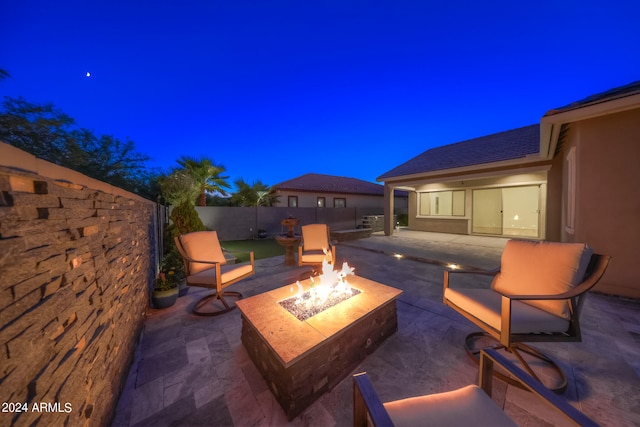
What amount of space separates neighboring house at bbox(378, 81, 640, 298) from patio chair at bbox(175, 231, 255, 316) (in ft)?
20.2

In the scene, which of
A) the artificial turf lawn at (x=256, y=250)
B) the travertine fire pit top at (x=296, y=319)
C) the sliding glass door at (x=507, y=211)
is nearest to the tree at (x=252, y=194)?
the artificial turf lawn at (x=256, y=250)

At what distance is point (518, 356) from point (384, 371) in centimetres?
123

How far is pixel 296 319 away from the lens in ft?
7.15

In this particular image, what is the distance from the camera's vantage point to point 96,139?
6.80 meters

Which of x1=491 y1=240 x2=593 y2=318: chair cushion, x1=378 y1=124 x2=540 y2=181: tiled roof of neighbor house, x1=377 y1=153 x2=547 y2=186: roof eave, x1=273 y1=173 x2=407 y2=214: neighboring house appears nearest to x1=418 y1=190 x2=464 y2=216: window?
x1=378 y1=124 x2=540 y2=181: tiled roof of neighbor house

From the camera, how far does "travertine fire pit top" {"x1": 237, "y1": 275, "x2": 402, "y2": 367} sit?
1.78 metres

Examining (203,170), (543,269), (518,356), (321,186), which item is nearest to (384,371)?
(518,356)

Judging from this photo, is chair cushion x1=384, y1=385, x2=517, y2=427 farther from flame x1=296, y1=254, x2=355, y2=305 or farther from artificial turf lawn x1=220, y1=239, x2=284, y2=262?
artificial turf lawn x1=220, y1=239, x2=284, y2=262

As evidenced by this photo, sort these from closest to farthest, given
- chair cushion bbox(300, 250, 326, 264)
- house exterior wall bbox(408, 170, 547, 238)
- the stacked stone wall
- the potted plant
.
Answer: the stacked stone wall, the potted plant, chair cushion bbox(300, 250, 326, 264), house exterior wall bbox(408, 170, 547, 238)

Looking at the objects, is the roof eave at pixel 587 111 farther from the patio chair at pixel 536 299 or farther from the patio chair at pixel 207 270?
the patio chair at pixel 207 270

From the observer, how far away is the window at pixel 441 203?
36.6 feet

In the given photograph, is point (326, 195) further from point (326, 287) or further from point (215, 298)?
point (326, 287)

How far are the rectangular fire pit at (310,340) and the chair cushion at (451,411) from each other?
0.78 metres

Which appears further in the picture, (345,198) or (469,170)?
(345,198)
